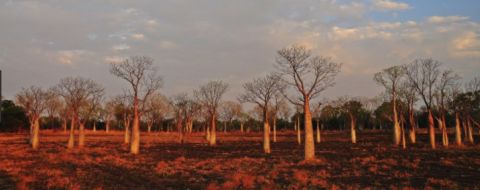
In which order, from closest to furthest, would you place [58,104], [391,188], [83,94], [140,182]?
[391,188], [140,182], [83,94], [58,104]

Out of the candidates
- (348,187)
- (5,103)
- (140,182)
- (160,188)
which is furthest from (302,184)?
(5,103)

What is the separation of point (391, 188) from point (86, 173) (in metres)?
14.7

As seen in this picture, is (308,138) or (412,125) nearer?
(308,138)

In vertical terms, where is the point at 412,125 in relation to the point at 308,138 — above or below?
above

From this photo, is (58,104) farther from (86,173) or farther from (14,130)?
(86,173)

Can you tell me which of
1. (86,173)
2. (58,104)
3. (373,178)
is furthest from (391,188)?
(58,104)

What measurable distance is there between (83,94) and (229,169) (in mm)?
32626

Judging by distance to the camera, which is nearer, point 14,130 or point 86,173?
point 86,173

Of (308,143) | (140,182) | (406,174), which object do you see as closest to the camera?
(140,182)

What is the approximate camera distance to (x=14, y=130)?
86.9m

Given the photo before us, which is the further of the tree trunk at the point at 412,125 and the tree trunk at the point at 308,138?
the tree trunk at the point at 412,125

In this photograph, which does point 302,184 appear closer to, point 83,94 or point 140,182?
point 140,182

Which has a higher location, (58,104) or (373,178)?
(58,104)

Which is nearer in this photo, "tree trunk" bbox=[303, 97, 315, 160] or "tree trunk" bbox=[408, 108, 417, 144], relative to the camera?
"tree trunk" bbox=[303, 97, 315, 160]
